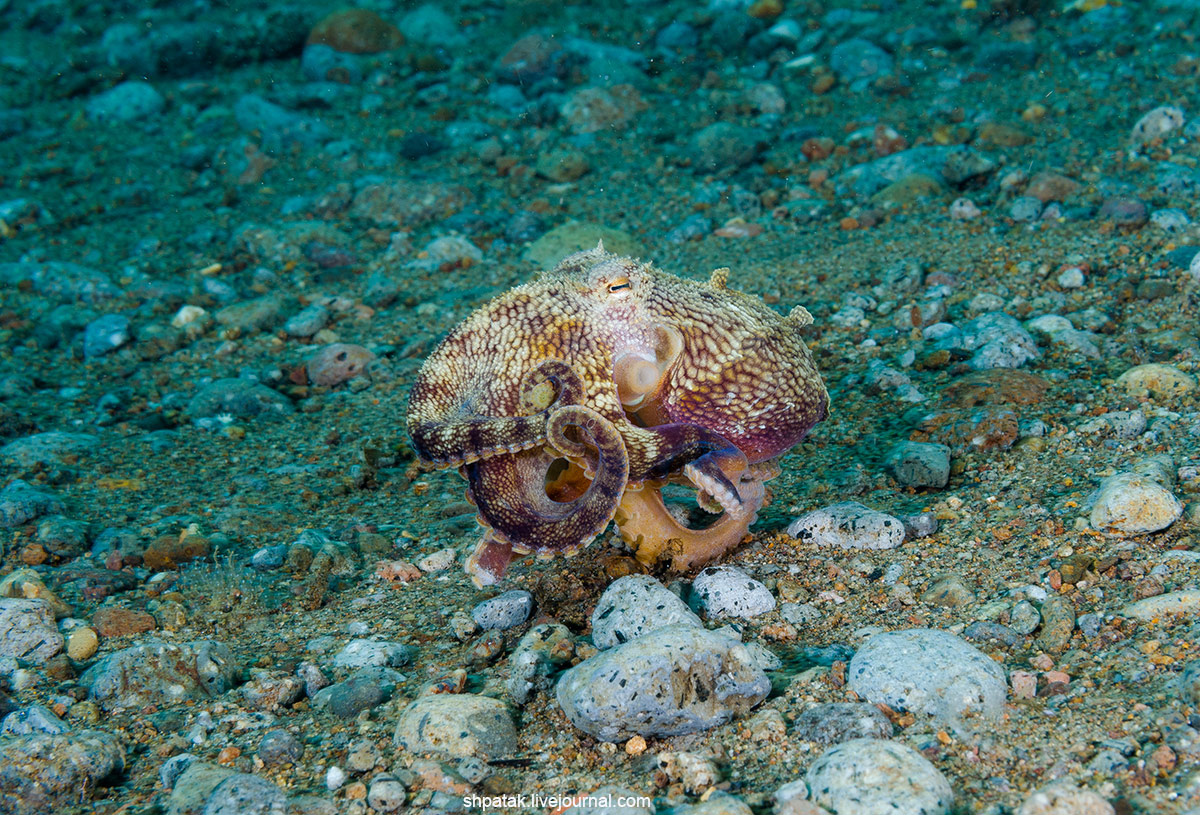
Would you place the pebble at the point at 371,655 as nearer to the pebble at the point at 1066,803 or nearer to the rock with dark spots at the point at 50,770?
the rock with dark spots at the point at 50,770

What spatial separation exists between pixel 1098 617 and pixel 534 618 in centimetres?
220

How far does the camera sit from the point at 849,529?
4262 millimetres

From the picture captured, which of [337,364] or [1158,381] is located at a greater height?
[1158,381]

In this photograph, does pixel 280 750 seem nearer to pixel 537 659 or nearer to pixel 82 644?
pixel 537 659

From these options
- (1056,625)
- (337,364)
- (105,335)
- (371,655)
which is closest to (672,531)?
(371,655)

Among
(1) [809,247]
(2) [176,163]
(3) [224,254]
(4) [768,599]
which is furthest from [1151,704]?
(2) [176,163]

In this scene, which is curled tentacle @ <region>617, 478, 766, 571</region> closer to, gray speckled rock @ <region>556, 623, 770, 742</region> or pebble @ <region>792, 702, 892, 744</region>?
gray speckled rock @ <region>556, 623, 770, 742</region>

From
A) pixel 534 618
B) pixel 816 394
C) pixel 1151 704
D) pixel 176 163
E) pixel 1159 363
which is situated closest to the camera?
pixel 1151 704

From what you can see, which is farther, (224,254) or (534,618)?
(224,254)

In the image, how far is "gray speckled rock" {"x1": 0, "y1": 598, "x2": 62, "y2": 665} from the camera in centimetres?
415

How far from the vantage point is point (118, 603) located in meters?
4.62

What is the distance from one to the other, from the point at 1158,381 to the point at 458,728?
4057 mm

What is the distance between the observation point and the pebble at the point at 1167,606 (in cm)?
339

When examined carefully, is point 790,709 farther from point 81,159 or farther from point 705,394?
point 81,159
